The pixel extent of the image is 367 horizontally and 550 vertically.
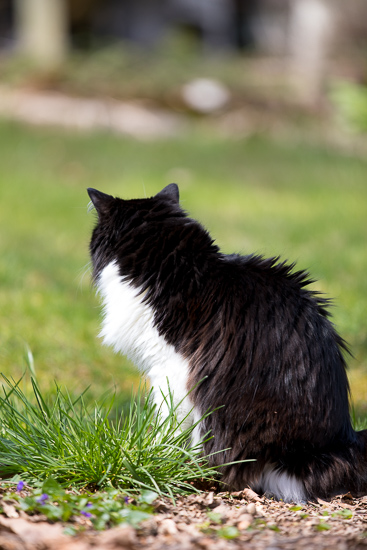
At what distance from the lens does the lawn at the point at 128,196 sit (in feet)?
13.2

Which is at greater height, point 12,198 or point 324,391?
point 12,198

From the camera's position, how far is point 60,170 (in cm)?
883

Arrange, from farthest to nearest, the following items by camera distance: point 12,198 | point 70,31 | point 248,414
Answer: point 70,31, point 12,198, point 248,414

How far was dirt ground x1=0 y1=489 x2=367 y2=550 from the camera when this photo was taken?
170cm

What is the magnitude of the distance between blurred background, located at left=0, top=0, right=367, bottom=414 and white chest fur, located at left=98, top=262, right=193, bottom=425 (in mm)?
393

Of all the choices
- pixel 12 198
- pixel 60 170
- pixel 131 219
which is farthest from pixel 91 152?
pixel 131 219

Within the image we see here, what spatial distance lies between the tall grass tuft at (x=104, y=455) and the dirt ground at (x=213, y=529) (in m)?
0.11

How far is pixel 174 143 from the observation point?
404 inches

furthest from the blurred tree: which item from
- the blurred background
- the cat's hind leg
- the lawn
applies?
the cat's hind leg

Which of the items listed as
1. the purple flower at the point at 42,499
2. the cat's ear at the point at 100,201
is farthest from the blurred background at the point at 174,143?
the purple flower at the point at 42,499

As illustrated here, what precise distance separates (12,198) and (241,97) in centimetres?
681

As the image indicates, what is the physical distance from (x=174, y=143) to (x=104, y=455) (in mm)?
8552

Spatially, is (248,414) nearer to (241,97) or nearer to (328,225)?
(328,225)

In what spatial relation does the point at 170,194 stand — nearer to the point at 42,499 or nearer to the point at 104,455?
the point at 104,455
